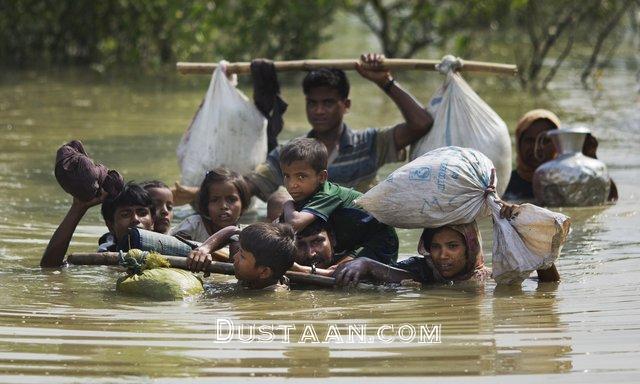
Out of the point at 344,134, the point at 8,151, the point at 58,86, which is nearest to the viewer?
the point at 344,134

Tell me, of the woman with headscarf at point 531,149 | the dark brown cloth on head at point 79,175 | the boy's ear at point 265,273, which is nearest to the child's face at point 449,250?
the boy's ear at point 265,273

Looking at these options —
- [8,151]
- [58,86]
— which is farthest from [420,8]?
[8,151]

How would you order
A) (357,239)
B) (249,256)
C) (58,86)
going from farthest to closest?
(58,86) < (357,239) < (249,256)

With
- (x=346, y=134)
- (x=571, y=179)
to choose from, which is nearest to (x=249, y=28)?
(x=571, y=179)

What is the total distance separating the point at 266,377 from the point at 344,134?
10.5ft

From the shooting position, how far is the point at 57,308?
5.12 meters

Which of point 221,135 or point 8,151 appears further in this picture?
point 8,151

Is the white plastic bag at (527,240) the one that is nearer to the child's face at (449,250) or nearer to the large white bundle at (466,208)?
the large white bundle at (466,208)

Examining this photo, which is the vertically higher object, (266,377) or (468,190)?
(468,190)

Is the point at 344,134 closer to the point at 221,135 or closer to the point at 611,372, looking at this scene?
the point at 221,135

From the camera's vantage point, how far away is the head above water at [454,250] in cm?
564

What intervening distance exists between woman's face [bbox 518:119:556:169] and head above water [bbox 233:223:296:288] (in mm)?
3043

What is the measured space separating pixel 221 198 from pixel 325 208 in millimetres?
640

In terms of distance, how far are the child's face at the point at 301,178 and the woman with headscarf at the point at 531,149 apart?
254 centimetres
